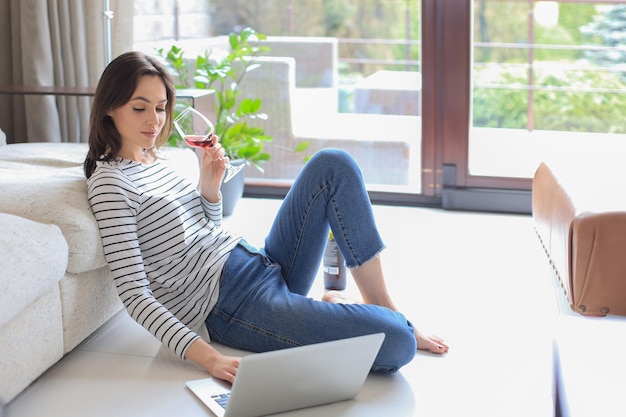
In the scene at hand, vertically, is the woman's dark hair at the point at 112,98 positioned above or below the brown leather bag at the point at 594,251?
above

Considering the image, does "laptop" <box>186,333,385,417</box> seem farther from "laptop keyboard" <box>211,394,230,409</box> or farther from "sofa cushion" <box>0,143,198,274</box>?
"sofa cushion" <box>0,143,198,274</box>

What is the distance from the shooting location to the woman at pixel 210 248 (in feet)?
7.65

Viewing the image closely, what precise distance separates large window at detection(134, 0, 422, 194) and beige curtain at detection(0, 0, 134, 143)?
33 centimetres

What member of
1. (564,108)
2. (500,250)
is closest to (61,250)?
(500,250)

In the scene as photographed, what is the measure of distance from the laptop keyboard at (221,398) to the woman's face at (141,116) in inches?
26.6

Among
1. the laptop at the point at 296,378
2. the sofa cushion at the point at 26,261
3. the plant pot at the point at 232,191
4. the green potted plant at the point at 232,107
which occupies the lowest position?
the laptop at the point at 296,378

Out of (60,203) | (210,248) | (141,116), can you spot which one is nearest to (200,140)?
(141,116)

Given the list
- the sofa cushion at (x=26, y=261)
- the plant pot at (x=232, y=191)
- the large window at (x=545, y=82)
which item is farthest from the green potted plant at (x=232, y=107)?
the sofa cushion at (x=26, y=261)

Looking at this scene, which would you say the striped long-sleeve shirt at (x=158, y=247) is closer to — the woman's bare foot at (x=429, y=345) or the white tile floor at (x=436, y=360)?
the white tile floor at (x=436, y=360)

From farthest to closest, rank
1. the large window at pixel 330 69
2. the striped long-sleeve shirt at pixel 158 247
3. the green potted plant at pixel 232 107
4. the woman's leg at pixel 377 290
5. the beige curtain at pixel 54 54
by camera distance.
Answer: the large window at pixel 330 69
the green potted plant at pixel 232 107
the beige curtain at pixel 54 54
the woman's leg at pixel 377 290
the striped long-sleeve shirt at pixel 158 247

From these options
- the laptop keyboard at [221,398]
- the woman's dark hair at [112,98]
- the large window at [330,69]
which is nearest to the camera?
the laptop keyboard at [221,398]

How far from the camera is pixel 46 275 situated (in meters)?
2.18

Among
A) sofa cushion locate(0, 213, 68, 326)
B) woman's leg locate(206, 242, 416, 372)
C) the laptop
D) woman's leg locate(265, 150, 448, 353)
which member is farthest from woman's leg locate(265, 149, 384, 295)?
sofa cushion locate(0, 213, 68, 326)

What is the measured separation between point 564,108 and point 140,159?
7.23ft
